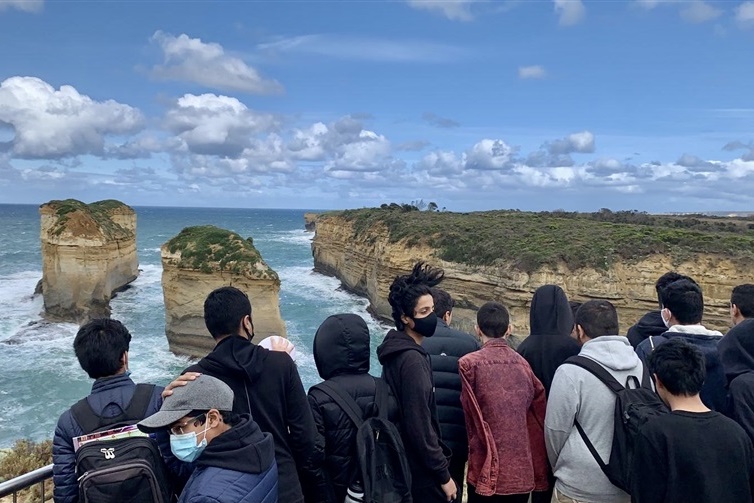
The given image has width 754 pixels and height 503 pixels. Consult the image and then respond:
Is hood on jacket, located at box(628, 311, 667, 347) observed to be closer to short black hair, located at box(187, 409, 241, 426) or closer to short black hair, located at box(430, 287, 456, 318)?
short black hair, located at box(430, 287, 456, 318)

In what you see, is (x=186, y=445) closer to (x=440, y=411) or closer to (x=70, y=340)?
(x=440, y=411)

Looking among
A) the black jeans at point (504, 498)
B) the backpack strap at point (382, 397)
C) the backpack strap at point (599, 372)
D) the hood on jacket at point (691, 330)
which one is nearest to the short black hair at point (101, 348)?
the backpack strap at point (382, 397)

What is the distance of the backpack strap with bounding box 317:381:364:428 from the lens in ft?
9.87

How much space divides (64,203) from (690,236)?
3168 cm

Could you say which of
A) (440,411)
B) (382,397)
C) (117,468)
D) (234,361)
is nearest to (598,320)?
(440,411)

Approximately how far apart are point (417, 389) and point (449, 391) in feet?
2.13

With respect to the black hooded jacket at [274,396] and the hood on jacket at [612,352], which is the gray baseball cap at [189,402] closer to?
the black hooded jacket at [274,396]

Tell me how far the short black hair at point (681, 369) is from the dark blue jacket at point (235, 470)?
6.75ft

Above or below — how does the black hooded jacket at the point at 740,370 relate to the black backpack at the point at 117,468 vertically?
above

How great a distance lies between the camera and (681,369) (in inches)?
105

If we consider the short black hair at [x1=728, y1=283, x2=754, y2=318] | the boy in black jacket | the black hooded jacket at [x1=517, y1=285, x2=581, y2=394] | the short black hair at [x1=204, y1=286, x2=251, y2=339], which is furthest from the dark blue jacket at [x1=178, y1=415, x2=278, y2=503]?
the short black hair at [x1=728, y1=283, x2=754, y2=318]

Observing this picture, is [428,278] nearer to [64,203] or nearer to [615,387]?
[615,387]

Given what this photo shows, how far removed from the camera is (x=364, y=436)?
2908mm

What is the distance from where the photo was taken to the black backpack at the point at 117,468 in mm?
2363
